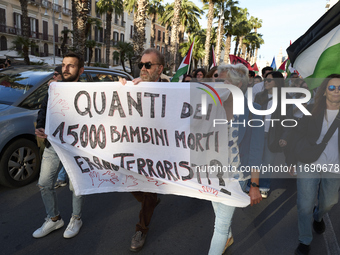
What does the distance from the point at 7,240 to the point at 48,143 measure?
108 centimetres

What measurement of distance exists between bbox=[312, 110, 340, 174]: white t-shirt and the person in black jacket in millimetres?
2495

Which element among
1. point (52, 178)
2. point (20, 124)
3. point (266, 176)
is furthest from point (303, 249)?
point (20, 124)

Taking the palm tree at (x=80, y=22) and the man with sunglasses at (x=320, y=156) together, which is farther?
the palm tree at (x=80, y=22)

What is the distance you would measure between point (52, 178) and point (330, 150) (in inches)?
110

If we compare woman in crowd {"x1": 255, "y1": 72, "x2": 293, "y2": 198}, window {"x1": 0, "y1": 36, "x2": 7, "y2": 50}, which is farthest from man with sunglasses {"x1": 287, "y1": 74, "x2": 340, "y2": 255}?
window {"x1": 0, "y1": 36, "x2": 7, "y2": 50}

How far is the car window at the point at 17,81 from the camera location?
4328 millimetres

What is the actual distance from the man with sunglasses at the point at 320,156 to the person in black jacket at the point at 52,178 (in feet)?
7.58

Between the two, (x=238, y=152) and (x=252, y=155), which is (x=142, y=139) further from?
(x=252, y=155)

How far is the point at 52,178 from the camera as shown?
294 cm

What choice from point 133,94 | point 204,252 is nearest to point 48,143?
point 133,94

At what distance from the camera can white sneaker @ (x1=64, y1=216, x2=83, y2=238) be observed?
3.02 metres

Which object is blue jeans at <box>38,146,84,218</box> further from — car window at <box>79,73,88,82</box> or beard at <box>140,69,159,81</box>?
car window at <box>79,73,88,82</box>

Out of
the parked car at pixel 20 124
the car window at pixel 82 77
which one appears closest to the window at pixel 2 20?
the parked car at pixel 20 124

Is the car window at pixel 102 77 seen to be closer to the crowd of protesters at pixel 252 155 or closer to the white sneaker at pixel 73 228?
the crowd of protesters at pixel 252 155
